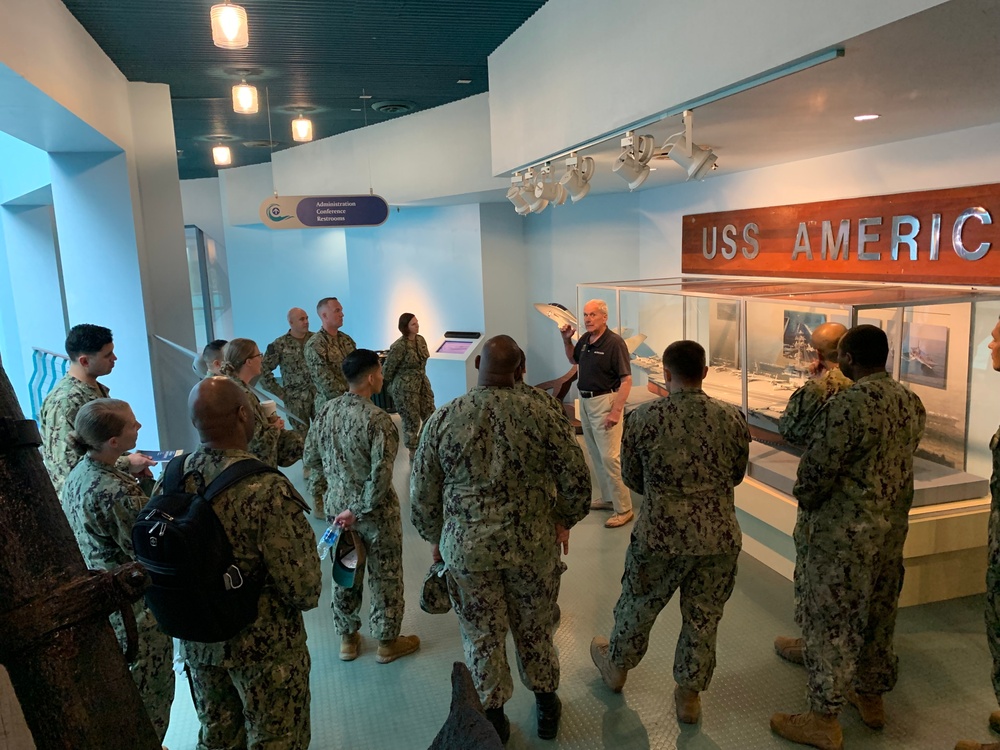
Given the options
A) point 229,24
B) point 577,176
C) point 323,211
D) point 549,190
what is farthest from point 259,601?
point 323,211

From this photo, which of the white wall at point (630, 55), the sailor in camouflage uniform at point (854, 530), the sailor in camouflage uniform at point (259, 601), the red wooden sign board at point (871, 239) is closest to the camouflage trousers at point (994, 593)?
the sailor in camouflage uniform at point (854, 530)

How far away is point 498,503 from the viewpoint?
2596 mm

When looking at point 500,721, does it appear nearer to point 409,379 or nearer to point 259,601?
point 259,601

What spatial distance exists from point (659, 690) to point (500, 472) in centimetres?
144

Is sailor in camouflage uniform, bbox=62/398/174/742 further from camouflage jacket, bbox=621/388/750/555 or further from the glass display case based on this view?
the glass display case

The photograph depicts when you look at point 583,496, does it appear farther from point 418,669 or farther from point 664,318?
point 664,318

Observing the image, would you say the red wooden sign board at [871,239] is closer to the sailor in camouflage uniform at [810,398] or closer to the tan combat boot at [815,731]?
the sailor in camouflage uniform at [810,398]

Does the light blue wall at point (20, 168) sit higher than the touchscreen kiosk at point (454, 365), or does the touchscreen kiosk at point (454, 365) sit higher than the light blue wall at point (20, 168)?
the light blue wall at point (20, 168)

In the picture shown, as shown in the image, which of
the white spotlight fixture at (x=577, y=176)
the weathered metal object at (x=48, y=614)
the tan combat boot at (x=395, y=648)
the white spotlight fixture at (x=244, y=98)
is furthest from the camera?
the white spotlight fixture at (x=244, y=98)

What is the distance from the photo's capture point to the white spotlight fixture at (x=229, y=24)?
12.5 feet

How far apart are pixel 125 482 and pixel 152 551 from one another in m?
0.65

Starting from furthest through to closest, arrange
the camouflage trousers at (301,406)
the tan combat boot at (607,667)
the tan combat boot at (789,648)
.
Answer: the camouflage trousers at (301,406) < the tan combat boot at (789,648) < the tan combat boot at (607,667)

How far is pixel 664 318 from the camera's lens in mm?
6359

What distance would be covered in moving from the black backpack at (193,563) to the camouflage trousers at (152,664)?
0.59 meters
